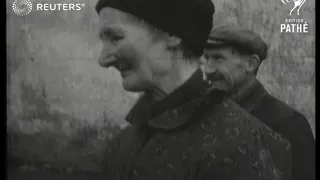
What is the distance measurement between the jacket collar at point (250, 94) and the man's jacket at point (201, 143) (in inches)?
2.6

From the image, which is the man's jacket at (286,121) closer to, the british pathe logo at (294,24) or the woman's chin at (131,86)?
the british pathe logo at (294,24)

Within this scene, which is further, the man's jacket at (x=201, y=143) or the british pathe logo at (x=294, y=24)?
the british pathe logo at (x=294, y=24)

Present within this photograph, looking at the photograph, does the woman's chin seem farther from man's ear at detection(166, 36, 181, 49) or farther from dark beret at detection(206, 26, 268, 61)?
dark beret at detection(206, 26, 268, 61)

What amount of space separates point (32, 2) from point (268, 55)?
2.42 meters

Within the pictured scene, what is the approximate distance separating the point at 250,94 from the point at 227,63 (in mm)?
375

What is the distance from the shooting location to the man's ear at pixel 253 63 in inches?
163

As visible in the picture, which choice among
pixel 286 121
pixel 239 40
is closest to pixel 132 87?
pixel 239 40

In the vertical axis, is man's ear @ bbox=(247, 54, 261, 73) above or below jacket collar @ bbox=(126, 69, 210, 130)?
above

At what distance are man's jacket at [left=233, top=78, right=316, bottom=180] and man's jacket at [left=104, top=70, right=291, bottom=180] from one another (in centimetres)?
7

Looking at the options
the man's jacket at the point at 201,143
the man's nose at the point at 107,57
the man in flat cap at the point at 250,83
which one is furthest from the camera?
the man's nose at the point at 107,57

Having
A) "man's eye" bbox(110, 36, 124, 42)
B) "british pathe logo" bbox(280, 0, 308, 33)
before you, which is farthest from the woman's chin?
"british pathe logo" bbox(280, 0, 308, 33)

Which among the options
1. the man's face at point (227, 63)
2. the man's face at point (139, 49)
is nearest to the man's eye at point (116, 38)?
the man's face at point (139, 49)

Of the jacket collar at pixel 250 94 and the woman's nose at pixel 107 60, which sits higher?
the woman's nose at pixel 107 60

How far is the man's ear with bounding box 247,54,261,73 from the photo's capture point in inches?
163
